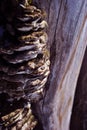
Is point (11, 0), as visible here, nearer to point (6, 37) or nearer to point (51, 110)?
point (6, 37)

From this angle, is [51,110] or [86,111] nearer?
[51,110]

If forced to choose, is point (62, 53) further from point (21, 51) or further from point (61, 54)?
point (21, 51)

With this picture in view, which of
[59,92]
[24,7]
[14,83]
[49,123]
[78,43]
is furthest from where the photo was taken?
[49,123]

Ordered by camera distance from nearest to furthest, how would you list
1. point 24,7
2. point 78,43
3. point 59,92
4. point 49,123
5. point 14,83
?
point 24,7, point 14,83, point 78,43, point 59,92, point 49,123

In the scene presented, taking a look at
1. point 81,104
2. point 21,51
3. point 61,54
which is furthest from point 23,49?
point 81,104

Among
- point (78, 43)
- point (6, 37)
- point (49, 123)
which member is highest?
point (6, 37)

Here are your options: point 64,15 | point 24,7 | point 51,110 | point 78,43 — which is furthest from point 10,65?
point 51,110

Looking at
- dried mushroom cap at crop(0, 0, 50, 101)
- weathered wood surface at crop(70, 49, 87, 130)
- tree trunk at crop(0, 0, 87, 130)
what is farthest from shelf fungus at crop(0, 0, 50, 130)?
weathered wood surface at crop(70, 49, 87, 130)
